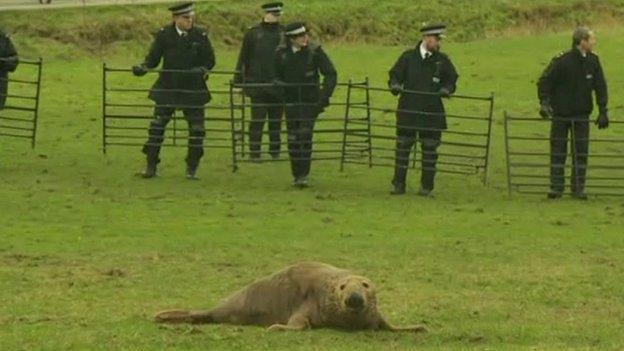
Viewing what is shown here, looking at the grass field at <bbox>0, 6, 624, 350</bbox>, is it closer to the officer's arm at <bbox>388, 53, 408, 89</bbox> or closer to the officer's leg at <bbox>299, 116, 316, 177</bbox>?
the officer's leg at <bbox>299, 116, 316, 177</bbox>

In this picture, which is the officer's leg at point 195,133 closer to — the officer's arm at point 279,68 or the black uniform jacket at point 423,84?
the officer's arm at point 279,68

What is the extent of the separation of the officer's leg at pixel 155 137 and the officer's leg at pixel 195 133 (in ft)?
0.88

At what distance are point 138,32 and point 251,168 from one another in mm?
19911

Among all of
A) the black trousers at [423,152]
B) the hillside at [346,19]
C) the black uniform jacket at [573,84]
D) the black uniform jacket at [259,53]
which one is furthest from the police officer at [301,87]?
the hillside at [346,19]

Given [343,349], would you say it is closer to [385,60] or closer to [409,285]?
[409,285]

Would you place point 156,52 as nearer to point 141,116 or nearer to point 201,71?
point 201,71

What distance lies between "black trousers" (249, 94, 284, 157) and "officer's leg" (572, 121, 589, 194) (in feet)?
13.6

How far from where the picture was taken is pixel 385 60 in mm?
42250

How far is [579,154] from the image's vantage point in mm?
23859

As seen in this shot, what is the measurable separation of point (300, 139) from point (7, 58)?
4.37m

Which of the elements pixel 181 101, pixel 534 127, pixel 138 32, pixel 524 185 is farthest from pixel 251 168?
pixel 138 32

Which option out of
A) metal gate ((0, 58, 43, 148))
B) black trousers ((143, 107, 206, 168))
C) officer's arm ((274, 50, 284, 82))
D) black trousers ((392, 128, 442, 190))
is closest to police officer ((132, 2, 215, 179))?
black trousers ((143, 107, 206, 168))

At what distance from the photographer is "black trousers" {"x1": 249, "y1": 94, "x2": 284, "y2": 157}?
84.1 ft

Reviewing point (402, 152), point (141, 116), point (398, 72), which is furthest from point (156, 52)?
point (402, 152)
